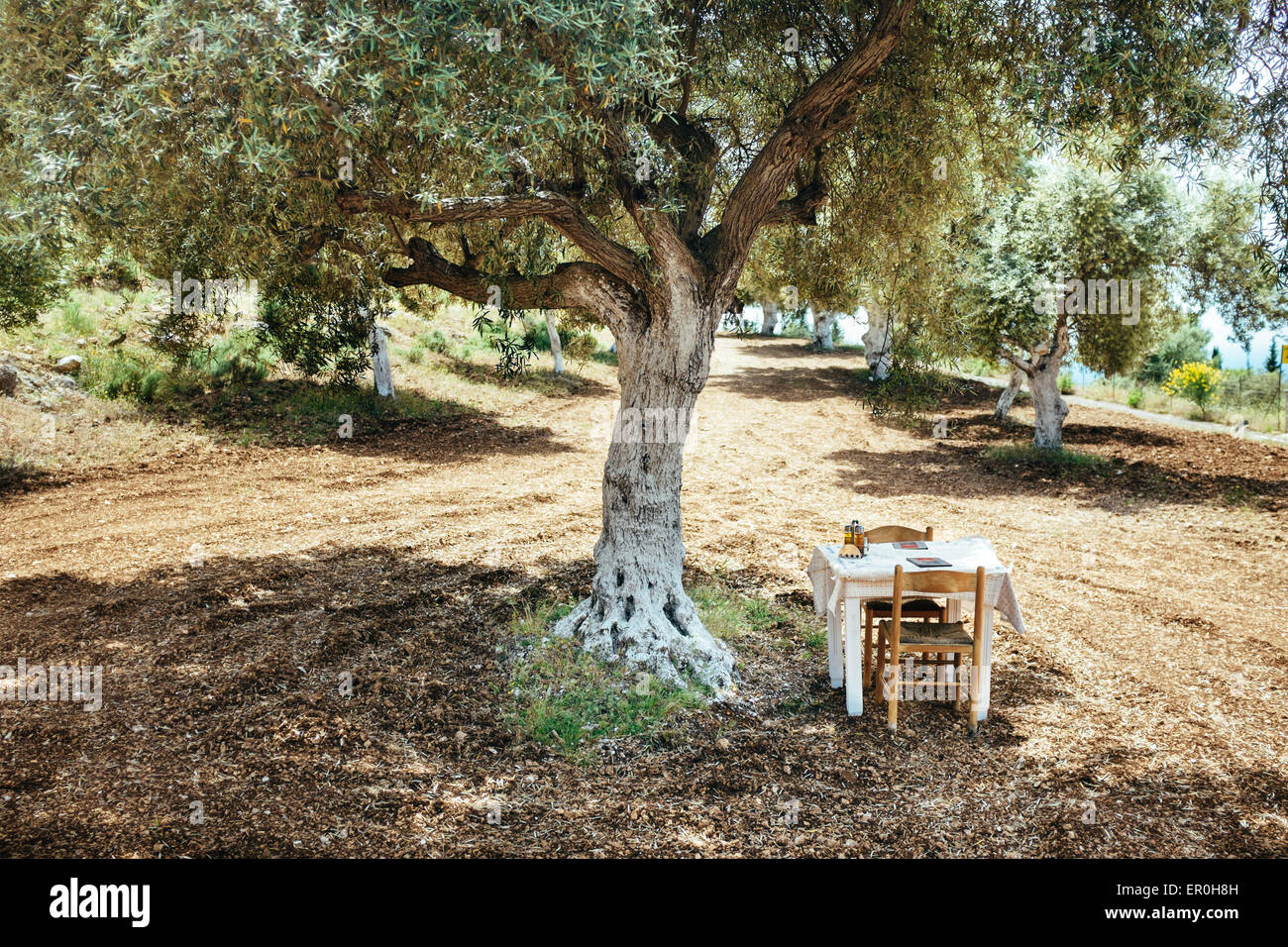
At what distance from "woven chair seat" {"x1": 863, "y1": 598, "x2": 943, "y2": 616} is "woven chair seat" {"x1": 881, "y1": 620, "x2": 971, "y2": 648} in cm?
19

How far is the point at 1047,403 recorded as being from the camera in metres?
16.5

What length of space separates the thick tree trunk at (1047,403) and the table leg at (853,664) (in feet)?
39.9

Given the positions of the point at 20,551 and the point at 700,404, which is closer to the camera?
the point at 20,551

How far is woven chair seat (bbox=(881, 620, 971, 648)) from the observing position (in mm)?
5758

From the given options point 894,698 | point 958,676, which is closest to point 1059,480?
point 958,676

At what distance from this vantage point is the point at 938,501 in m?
13.4

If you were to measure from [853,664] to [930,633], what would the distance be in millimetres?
585

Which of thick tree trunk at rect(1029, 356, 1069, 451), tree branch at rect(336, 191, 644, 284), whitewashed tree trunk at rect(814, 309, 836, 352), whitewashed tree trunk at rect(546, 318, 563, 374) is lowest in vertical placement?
thick tree trunk at rect(1029, 356, 1069, 451)

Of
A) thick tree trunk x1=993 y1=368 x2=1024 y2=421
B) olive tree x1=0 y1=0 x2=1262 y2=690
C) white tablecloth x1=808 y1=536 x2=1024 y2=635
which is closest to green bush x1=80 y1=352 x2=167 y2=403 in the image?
olive tree x1=0 y1=0 x2=1262 y2=690

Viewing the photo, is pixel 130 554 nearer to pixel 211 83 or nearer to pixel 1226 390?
pixel 211 83

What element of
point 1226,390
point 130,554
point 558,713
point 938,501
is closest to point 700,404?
point 938,501

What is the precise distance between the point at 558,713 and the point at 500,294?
3.21 m

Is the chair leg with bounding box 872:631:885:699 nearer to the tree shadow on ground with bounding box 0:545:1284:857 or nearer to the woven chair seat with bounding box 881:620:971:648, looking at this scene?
the woven chair seat with bounding box 881:620:971:648

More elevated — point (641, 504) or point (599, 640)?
point (641, 504)
